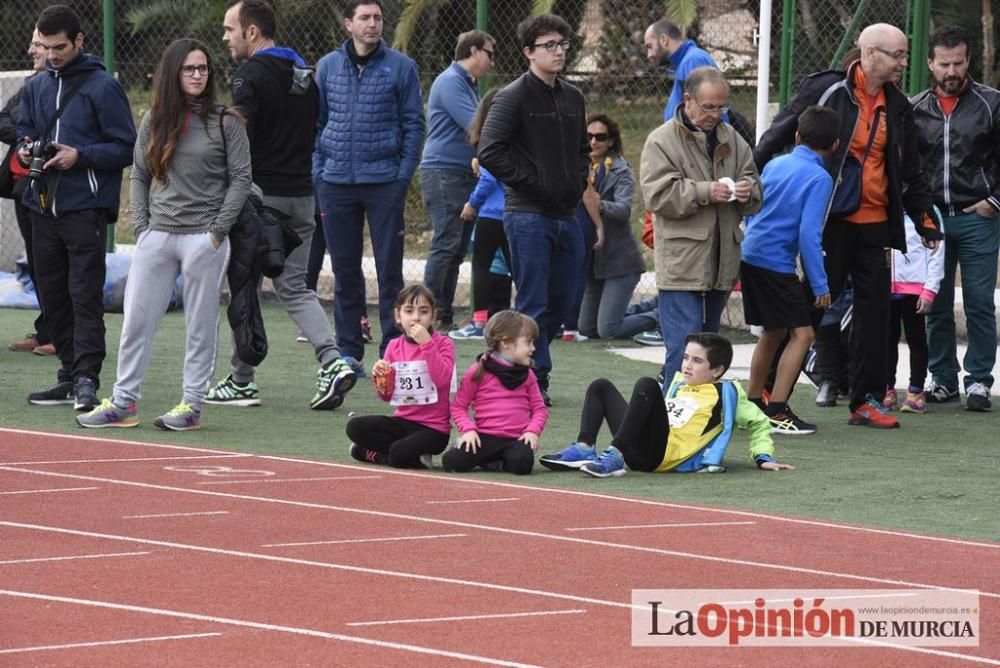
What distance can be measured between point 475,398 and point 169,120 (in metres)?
2.14

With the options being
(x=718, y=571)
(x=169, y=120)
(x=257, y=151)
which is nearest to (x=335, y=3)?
(x=257, y=151)

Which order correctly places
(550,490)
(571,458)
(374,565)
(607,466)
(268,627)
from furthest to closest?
(571,458)
(607,466)
(550,490)
(374,565)
(268,627)

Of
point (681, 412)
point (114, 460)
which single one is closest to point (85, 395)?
point (114, 460)

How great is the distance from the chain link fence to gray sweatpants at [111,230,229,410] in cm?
612

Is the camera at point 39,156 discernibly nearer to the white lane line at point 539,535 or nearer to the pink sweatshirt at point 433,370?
the white lane line at point 539,535

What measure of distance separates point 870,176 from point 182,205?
3.54m

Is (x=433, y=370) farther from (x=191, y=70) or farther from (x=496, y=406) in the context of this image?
(x=191, y=70)

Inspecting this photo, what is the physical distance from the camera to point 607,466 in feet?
27.0

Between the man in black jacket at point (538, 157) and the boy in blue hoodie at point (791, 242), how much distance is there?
1.06m

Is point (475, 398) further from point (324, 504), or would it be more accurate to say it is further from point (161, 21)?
point (161, 21)

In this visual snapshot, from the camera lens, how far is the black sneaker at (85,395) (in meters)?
9.69

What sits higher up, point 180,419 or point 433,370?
point 433,370

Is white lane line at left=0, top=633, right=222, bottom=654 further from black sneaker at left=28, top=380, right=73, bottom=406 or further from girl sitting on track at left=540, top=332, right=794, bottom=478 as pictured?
black sneaker at left=28, top=380, right=73, bottom=406

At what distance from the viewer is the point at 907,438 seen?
31.6ft
